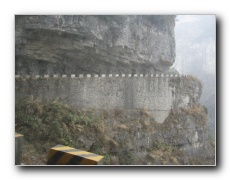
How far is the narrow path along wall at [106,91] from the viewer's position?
7758mm

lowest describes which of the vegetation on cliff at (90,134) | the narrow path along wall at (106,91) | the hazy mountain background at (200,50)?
the vegetation on cliff at (90,134)

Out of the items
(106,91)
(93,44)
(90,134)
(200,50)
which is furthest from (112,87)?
(200,50)

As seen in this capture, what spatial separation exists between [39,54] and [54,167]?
303 centimetres

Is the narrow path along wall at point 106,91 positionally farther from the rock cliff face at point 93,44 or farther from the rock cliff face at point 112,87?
the rock cliff face at point 93,44

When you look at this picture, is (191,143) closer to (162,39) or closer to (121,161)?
(121,161)

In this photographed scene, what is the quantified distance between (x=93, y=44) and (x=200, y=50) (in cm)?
285

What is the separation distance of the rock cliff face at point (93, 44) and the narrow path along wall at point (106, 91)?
26 centimetres

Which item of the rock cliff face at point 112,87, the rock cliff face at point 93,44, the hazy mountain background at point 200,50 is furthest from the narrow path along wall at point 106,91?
the hazy mountain background at point 200,50

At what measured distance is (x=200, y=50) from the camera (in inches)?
275

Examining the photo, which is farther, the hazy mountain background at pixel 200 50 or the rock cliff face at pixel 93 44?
the rock cliff face at pixel 93 44

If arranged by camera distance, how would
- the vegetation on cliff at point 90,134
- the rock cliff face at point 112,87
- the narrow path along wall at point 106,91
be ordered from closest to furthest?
the vegetation on cliff at point 90,134
the rock cliff face at point 112,87
the narrow path along wall at point 106,91
